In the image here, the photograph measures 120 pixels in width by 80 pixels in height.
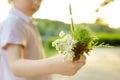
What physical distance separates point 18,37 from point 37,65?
7 centimetres

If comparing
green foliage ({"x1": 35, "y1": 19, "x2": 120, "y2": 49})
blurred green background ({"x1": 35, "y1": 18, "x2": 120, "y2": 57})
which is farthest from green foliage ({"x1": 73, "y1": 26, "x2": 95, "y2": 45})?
blurred green background ({"x1": 35, "y1": 18, "x2": 120, "y2": 57})

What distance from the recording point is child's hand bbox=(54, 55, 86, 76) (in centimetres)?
81

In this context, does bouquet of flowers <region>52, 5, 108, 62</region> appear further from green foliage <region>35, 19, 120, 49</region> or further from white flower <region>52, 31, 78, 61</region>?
green foliage <region>35, 19, 120, 49</region>

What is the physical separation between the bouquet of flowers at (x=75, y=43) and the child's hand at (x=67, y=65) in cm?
1

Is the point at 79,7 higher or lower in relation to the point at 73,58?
higher

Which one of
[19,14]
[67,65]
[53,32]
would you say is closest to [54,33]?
[53,32]

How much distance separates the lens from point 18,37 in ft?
2.80

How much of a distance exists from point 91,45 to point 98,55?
4.90 m

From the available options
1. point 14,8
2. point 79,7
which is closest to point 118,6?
point 79,7

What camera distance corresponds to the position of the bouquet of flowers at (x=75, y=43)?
79 cm

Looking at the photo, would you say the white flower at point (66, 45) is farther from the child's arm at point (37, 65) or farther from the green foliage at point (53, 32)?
the green foliage at point (53, 32)

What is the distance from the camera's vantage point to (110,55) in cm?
602

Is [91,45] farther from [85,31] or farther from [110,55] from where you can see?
[110,55]

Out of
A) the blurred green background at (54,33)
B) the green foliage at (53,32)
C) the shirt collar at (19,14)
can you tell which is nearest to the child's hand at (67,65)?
the shirt collar at (19,14)
